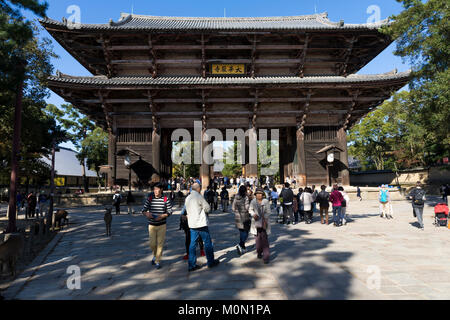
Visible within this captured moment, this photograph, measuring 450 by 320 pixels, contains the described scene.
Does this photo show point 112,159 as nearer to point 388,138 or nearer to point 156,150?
point 156,150

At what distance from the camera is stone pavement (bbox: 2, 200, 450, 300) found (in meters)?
3.68

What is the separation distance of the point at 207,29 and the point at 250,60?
3.75 m

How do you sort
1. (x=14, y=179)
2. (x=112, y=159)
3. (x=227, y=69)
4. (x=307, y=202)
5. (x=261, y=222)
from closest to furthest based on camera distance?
(x=261, y=222)
(x=14, y=179)
(x=307, y=202)
(x=112, y=159)
(x=227, y=69)

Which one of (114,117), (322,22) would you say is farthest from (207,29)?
(322,22)

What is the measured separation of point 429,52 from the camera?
1062 cm

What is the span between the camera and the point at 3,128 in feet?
43.0

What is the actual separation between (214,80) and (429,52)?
38.8ft

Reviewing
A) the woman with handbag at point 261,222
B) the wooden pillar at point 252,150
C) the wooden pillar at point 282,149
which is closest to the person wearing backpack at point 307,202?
the woman with handbag at point 261,222

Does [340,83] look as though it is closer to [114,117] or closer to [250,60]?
[250,60]

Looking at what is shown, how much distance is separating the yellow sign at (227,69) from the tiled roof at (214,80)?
813mm

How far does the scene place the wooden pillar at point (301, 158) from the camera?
17.8m

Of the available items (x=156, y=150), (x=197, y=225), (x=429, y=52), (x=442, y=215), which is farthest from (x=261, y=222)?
(x=156, y=150)

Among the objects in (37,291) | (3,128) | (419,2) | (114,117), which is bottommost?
(37,291)
